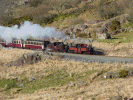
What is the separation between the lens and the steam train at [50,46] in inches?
1176

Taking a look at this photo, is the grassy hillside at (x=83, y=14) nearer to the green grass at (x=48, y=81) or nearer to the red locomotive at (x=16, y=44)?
the red locomotive at (x=16, y=44)

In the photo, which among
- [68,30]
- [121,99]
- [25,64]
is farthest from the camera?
[68,30]

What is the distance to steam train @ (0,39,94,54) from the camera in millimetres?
29875

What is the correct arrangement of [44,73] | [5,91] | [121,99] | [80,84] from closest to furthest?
[121,99]
[80,84]
[5,91]
[44,73]

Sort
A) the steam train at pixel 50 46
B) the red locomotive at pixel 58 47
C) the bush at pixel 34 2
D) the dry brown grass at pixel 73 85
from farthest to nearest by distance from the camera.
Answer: the bush at pixel 34 2
the red locomotive at pixel 58 47
the steam train at pixel 50 46
the dry brown grass at pixel 73 85

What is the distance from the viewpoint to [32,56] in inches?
1098

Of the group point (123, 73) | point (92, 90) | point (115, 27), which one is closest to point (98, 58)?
point (123, 73)

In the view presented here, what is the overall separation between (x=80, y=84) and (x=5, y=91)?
30.5 ft

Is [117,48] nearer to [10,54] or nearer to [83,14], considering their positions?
[10,54]

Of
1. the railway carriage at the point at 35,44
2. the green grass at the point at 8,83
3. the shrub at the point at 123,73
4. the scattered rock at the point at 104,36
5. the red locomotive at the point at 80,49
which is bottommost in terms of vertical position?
the green grass at the point at 8,83

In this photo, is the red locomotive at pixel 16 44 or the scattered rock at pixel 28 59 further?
the red locomotive at pixel 16 44

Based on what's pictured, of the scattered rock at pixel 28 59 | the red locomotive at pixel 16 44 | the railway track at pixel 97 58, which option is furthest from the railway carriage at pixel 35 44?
the railway track at pixel 97 58

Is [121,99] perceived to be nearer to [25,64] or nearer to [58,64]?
[58,64]

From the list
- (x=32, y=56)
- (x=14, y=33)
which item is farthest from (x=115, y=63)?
(x=14, y=33)
